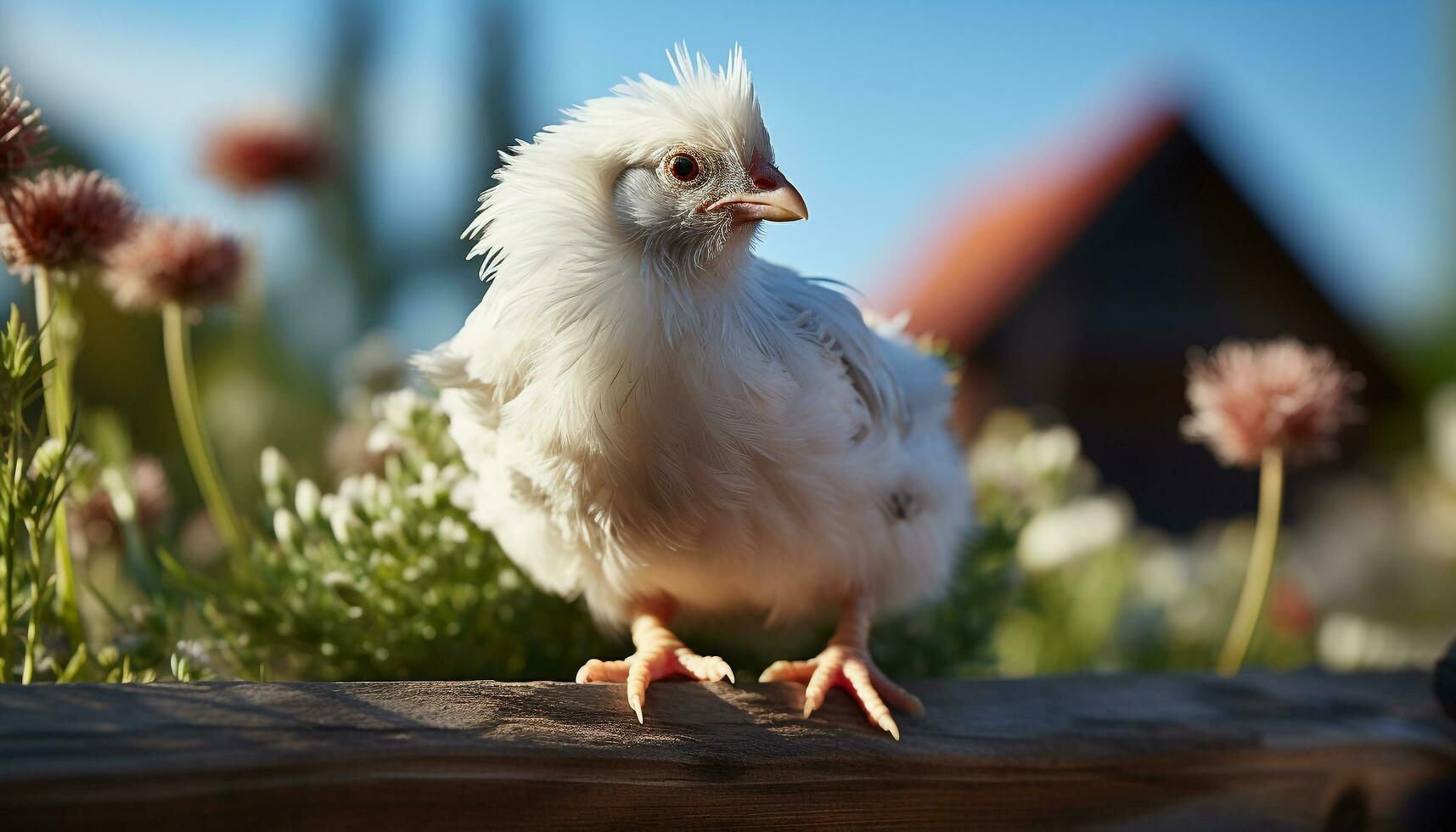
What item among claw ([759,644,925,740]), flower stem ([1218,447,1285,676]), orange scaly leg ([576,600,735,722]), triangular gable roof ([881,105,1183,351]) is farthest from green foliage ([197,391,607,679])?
triangular gable roof ([881,105,1183,351])

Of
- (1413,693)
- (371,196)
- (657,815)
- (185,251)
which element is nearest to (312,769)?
(657,815)

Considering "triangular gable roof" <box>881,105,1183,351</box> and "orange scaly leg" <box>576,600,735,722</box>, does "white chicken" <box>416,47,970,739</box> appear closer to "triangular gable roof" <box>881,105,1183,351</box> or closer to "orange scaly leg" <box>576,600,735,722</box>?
"orange scaly leg" <box>576,600,735,722</box>

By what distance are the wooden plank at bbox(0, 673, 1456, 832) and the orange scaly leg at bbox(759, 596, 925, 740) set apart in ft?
0.09

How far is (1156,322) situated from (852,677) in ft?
16.5

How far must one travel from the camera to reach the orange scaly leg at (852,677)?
1.40 meters

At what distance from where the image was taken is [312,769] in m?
0.99

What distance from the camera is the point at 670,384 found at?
48.3 inches

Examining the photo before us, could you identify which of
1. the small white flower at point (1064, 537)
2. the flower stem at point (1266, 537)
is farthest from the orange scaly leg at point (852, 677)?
the small white flower at point (1064, 537)

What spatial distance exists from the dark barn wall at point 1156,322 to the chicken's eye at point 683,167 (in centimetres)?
462

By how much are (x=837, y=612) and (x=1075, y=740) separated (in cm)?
43

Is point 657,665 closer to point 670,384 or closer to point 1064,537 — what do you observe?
point 670,384

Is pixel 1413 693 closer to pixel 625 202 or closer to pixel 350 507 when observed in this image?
pixel 625 202

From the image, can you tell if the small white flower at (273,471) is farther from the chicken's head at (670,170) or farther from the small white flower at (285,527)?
the chicken's head at (670,170)

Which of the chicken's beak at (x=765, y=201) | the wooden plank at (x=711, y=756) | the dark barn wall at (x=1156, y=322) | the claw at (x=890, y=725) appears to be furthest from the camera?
the dark barn wall at (x=1156, y=322)
